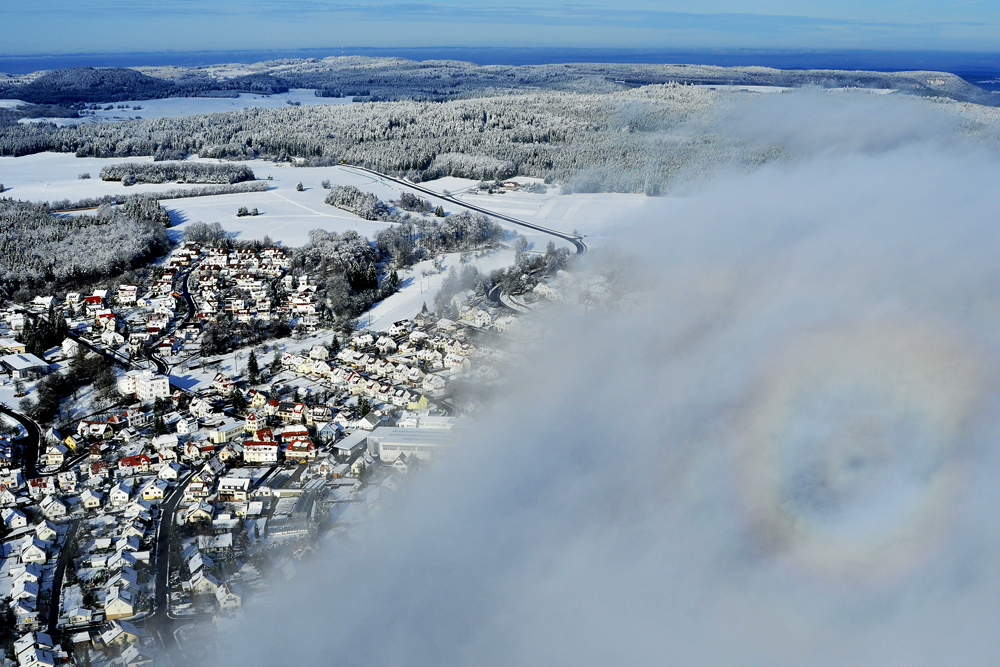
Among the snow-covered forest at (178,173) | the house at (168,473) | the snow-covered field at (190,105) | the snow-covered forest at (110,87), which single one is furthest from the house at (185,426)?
the snow-covered forest at (110,87)

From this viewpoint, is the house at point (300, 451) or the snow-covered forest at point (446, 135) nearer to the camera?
the house at point (300, 451)

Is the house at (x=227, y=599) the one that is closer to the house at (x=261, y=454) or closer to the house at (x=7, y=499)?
the house at (x=261, y=454)

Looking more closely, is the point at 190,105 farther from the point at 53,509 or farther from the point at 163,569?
the point at 163,569

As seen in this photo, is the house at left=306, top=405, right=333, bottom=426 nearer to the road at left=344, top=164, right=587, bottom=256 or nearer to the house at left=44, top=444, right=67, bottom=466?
the house at left=44, top=444, right=67, bottom=466

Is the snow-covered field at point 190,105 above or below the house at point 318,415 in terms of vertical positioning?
above

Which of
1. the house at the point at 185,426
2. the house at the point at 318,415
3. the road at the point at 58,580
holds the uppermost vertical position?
the house at the point at 318,415

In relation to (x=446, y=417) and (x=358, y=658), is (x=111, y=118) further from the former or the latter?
(x=358, y=658)

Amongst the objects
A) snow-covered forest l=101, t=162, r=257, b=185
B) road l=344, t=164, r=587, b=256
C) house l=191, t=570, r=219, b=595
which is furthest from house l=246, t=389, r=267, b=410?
snow-covered forest l=101, t=162, r=257, b=185

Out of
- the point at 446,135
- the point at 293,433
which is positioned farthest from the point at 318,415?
the point at 446,135
